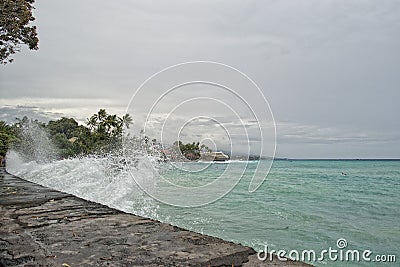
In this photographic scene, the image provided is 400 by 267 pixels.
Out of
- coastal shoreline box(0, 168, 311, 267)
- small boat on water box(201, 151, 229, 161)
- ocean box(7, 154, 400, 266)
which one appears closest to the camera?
coastal shoreline box(0, 168, 311, 267)

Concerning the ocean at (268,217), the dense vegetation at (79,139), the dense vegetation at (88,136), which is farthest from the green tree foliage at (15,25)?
the dense vegetation at (88,136)

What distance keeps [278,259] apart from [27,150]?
92.2ft

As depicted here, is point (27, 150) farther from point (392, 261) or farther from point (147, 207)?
point (392, 261)

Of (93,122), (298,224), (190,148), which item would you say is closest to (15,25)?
(190,148)

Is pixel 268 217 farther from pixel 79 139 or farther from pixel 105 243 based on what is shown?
pixel 79 139

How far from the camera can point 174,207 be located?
10.2 m

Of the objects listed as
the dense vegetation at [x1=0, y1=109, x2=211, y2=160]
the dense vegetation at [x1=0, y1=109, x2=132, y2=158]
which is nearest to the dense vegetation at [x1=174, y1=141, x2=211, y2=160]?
the dense vegetation at [x1=0, y1=109, x2=211, y2=160]

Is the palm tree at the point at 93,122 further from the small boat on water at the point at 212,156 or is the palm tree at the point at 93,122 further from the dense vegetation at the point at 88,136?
the small boat on water at the point at 212,156

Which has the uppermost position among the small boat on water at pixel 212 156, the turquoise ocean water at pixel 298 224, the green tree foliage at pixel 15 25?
the green tree foliage at pixel 15 25

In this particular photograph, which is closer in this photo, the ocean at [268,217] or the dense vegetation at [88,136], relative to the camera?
the ocean at [268,217]

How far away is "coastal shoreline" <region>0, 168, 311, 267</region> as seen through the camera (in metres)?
2.40

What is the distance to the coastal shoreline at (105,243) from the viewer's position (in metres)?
2.40

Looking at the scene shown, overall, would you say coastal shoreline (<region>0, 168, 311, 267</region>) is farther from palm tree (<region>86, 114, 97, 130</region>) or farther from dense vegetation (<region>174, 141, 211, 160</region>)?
palm tree (<region>86, 114, 97, 130</region>)

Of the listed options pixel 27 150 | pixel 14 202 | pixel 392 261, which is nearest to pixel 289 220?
pixel 392 261
